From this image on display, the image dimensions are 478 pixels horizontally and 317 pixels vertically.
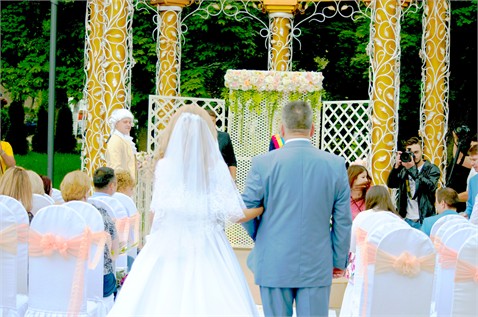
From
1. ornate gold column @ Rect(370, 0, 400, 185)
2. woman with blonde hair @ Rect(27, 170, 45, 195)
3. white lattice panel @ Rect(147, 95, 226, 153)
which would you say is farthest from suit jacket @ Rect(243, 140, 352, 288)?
white lattice panel @ Rect(147, 95, 226, 153)

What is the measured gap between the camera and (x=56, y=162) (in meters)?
22.3

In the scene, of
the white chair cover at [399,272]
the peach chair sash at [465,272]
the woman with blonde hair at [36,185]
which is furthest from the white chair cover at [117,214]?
the peach chair sash at [465,272]

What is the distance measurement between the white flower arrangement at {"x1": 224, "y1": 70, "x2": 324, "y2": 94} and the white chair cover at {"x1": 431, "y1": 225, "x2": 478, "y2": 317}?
4.90 m

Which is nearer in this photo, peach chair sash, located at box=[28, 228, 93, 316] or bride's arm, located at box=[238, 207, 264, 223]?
bride's arm, located at box=[238, 207, 264, 223]

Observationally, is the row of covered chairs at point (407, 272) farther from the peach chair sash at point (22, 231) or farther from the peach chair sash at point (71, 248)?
the peach chair sash at point (22, 231)

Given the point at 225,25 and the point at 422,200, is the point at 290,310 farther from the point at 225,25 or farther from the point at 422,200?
the point at 225,25

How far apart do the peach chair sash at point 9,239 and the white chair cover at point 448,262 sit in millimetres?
2739

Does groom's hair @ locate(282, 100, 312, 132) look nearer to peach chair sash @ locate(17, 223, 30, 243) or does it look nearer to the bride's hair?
the bride's hair

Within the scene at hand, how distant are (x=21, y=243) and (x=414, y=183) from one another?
5.17m

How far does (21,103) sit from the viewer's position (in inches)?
861

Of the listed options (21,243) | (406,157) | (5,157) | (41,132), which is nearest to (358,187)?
(406,157)

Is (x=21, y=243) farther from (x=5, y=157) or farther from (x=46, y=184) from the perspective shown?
(x=5, y=157)

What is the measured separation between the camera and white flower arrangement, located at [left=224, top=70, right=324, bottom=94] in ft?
35.4

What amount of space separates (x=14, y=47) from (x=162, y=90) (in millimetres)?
7910
